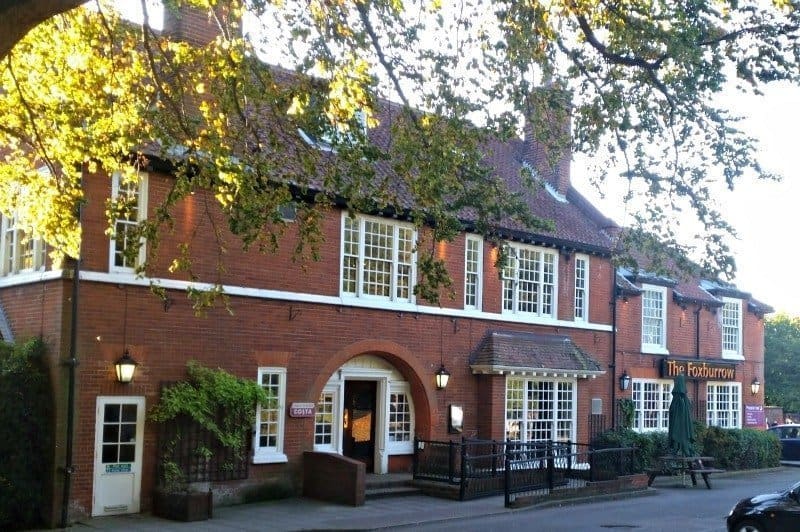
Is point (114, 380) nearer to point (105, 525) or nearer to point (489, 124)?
point (105, 525)

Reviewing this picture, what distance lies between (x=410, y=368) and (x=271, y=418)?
13.2 feet

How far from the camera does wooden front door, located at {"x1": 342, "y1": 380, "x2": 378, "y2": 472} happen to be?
21.8m

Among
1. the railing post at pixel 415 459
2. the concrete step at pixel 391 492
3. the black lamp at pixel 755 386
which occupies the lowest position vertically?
the concrete step at pixel 391 492

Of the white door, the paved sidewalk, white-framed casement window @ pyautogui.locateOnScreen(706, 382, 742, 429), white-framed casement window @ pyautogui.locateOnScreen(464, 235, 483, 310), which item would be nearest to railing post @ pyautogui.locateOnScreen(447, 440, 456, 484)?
the paved sidewalk

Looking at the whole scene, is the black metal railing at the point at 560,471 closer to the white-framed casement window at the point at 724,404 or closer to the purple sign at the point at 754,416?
the white-framed casement window at the point at 724,404

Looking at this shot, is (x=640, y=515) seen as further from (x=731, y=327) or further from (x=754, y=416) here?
(x=754, y=416)

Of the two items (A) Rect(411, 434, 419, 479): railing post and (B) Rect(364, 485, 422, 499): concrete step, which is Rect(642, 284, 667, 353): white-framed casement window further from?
(B) Rect(364, 485, 422, 499): concrete step

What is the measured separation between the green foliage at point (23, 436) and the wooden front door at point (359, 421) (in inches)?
288

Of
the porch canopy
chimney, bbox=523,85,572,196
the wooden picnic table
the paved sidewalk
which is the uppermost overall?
chimney, bbox=523,85,572,196

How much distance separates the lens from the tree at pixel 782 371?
162 ft

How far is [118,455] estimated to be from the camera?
16984 mm

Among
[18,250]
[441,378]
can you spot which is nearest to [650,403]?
[441,378]

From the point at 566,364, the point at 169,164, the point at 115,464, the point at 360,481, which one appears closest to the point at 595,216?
the point at 566,364

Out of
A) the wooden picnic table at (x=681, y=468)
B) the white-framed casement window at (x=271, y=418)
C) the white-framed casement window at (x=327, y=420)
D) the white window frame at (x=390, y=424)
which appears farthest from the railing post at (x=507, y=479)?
the wooden picnic table at (x=681, y=468)
